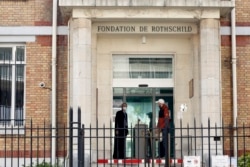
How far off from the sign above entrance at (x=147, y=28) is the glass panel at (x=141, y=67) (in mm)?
1444

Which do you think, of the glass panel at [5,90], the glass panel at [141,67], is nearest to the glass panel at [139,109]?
the glass panel at [141,67]

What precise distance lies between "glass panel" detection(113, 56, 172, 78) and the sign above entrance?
144 cm

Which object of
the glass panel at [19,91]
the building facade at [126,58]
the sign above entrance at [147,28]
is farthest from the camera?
the glass panel at [19,91]

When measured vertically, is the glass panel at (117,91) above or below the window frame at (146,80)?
below

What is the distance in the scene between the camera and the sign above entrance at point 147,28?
67.9 ft

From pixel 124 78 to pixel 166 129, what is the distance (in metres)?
9.44

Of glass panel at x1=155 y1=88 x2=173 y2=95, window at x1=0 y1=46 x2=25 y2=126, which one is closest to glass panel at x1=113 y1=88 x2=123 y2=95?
glass panel at x1=155 y1=88 x2=173 y2=95

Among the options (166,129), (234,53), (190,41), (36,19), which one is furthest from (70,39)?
(166,129)

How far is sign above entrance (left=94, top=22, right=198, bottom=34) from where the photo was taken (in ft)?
67.9

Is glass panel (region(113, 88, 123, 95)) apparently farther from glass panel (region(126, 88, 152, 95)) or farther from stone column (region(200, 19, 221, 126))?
stone column (region(200, 19, 221, 126))

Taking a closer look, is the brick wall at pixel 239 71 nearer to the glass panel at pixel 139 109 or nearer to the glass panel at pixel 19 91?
the glass panel at pixel 139 109

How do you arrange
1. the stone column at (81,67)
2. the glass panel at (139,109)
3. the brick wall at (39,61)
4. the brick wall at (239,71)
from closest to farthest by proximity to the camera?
1. the stone column at (81,67)
2. the brick wall at (39,61)
3. the brick wall at (239,71)
4. the glass panel at (139,109)

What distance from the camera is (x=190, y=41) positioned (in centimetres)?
2145

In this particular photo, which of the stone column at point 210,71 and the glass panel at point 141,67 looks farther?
the glass panel at point 141,67
